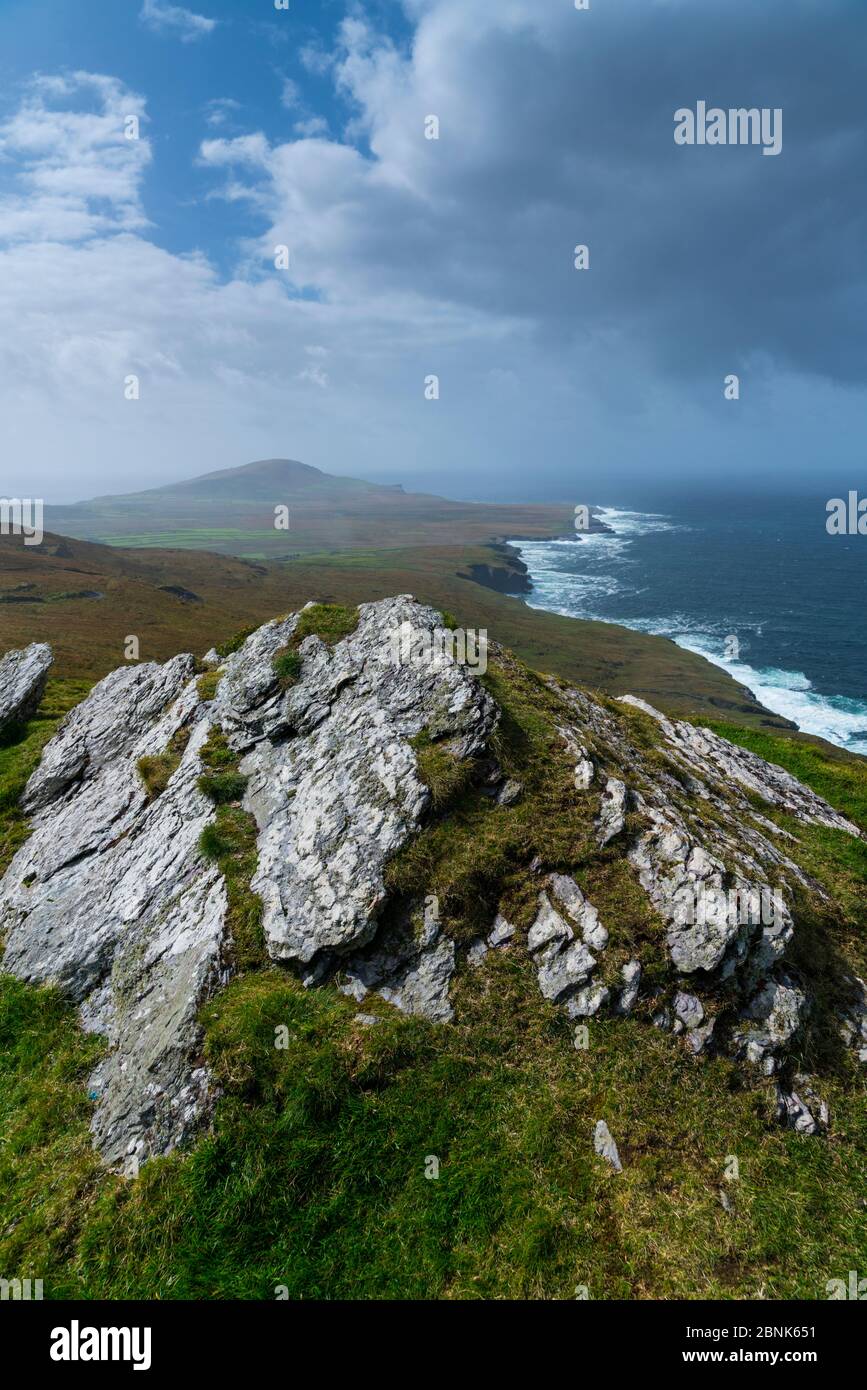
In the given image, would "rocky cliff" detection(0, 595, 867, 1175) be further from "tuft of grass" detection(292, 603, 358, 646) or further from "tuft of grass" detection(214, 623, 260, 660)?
"tuft of grass" detection(214, 623, 260, 660)

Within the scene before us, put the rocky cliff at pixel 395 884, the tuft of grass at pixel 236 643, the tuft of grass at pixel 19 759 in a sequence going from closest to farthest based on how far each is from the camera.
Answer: the rocky cliff at pixel 395 884 < the tuft of grass at pixel 19 759 < the tuft of grass at pixel 236 643

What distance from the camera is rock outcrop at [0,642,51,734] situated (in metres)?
25.0

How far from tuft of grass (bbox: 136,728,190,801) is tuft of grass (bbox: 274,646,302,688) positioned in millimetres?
3596

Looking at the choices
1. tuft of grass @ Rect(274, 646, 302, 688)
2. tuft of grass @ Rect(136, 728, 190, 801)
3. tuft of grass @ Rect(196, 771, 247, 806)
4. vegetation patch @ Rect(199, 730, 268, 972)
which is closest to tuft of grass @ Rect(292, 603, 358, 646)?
tuft of grass @ Rect(274, 646, 302, 688)

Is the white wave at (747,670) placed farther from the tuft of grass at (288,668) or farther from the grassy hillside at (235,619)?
the tuft of grass at (288,668)

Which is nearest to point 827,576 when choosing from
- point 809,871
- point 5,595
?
point 809,871

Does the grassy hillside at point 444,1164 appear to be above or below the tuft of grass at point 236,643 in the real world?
below

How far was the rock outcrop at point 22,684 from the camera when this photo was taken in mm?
24969

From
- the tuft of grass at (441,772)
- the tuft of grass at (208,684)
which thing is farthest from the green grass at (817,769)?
the tuft of grass at (208,684)

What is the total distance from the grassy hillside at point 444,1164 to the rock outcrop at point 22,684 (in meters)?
18.0

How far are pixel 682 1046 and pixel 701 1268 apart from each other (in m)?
2.77

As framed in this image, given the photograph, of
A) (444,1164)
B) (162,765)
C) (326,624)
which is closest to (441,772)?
(444,1164)
